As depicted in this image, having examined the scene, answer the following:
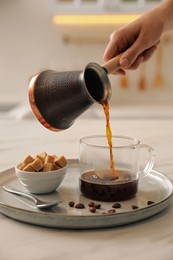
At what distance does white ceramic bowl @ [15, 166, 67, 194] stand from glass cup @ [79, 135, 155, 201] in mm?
58

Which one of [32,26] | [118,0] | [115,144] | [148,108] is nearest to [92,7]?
[118,0]

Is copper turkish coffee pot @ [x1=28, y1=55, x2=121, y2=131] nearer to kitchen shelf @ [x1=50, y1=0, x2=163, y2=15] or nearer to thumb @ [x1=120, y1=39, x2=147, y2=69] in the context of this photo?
thumb @ [x1=120, y1=39, x2=147, y2=69]

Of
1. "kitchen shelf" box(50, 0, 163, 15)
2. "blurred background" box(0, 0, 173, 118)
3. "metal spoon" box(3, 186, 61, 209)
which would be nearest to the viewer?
"metal spoon" box(3, 186, 61, 209)

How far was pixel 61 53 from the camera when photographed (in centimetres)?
323

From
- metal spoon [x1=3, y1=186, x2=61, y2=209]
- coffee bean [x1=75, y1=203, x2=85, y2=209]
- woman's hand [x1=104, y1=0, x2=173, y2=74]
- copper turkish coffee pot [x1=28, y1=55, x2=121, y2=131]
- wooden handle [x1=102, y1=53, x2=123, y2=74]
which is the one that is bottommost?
coffee bean [x1=75, y1=203, x2=85, y2=209]

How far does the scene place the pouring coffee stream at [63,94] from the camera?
83cm

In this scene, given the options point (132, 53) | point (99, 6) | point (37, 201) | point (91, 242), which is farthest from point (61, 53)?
point (91, 242)

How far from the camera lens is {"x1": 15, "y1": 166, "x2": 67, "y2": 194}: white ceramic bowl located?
2.88ft

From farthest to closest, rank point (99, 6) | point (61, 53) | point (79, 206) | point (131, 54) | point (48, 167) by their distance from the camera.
Result: 1. point (61, 53)
2. point (99, 6)
3. point (131, 54)
4. point (48, 167)
5. point (79, 206)

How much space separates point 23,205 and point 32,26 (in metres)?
2.56

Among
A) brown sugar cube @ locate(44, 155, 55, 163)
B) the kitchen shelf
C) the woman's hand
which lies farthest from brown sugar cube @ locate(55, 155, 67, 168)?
the kitchen shelf

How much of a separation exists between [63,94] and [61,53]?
8.02 ft

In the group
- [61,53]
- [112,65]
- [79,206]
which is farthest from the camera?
[61,53]

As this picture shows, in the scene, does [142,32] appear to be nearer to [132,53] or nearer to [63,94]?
[132,53]
